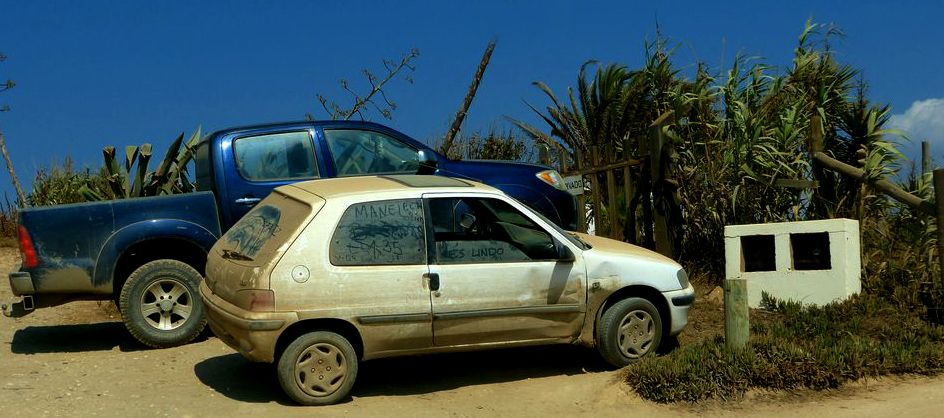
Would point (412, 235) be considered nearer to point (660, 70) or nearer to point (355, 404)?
point (355, 404)

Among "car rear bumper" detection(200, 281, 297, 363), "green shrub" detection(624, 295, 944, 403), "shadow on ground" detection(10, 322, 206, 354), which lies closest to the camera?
"car rear bumper" detection(200, 281, 297, 363)

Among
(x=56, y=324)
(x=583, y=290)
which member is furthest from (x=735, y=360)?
(x=56, y=324)

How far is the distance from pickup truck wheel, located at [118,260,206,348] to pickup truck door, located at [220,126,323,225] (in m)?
0.80

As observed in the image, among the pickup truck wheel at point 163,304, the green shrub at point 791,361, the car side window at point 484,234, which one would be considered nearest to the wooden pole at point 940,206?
the green shrub at point 791,361

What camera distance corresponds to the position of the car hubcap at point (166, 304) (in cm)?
891

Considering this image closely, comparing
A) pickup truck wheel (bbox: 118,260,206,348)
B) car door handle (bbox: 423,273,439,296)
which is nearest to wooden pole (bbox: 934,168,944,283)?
car door handle (bbox: 423,273,439,296)

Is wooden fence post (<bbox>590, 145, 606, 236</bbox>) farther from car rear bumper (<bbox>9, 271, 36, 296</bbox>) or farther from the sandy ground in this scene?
car rear bumper (<bbox>9, 271, 36, 296</bbox>)

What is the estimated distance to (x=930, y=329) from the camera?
8617 mm

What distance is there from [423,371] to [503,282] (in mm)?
1358

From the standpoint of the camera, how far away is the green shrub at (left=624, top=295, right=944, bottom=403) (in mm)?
7336

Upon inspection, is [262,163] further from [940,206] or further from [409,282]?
[940,206]

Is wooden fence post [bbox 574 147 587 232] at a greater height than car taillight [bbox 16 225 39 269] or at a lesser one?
greater

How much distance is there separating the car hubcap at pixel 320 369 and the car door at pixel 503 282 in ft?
2.47

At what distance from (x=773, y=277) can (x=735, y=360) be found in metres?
2.63
